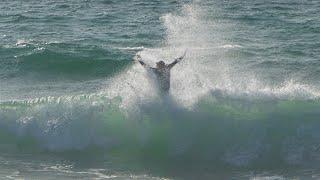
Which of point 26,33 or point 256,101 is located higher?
point 26,33

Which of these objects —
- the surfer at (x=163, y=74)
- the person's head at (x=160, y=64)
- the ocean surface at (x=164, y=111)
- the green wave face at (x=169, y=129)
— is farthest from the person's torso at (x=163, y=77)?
the green wave face at (x=169, y=129)

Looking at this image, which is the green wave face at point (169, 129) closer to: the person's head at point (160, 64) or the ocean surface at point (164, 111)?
the ocean surface at point (164, 111)

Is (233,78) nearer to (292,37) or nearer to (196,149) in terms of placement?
(196,149)

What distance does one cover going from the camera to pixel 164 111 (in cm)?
2255

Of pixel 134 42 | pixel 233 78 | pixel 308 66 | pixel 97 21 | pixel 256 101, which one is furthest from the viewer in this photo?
pixel 97 21

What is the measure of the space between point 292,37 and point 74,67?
30.4 ft

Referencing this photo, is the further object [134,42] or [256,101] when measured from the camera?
[134,42]

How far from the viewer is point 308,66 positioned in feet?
94.8

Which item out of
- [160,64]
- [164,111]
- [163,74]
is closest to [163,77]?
[163,74]

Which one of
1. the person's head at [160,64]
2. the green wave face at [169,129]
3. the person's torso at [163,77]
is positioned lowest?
the green wave face at [169,129]

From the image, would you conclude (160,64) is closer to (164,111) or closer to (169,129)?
(164,111)

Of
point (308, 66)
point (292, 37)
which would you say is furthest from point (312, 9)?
point (308, 66)

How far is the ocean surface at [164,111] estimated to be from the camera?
68.0 feet

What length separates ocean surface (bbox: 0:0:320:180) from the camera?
20.7m
